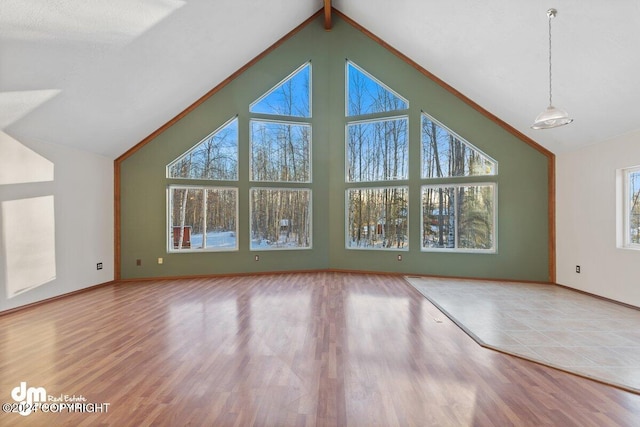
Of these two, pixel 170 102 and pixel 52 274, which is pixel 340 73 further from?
pixel 52 274

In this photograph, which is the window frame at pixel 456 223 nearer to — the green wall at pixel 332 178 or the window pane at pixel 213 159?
the green wall at pixel 332 178

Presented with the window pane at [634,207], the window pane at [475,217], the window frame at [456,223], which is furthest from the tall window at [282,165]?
the window pane at [634,207]

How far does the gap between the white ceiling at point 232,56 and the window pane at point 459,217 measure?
150 centimetres

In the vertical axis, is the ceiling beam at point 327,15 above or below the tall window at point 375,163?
above

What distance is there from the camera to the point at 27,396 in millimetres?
2205

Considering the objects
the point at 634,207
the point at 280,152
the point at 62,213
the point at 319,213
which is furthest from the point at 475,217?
the point at 62,213

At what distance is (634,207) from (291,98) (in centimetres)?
651

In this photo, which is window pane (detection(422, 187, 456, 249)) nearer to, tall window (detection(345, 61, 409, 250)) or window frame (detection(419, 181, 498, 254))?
window frame (detection(419, 181, 498, 254))

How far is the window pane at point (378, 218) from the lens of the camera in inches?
272

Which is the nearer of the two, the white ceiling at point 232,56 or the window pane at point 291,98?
the white ceiling at point 232,56

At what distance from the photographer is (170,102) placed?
5828mm

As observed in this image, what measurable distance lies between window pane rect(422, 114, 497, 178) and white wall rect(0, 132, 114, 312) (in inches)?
256

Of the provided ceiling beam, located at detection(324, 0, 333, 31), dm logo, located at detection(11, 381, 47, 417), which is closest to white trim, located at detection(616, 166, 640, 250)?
ceiling beam, located at detection(324, 0, 333, 31)

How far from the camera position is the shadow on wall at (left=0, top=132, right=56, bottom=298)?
13.5ft
